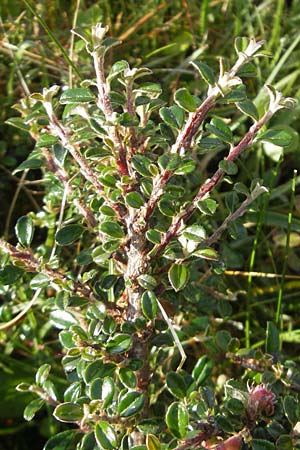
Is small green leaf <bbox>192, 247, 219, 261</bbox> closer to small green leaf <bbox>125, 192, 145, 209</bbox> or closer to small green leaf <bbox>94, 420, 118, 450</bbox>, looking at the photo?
small green leaf <bbox>125, 192, 145, 209</bbox>

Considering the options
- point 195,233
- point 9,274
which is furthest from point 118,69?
point 9,274

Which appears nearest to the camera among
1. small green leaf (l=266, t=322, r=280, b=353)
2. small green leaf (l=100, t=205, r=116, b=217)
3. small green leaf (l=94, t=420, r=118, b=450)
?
small green leaf (l=94, t=420, r=118, b=450)

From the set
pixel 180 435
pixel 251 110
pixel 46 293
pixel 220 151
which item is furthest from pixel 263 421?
pixel 220 151

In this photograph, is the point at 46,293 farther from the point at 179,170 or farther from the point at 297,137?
the point at 297,137

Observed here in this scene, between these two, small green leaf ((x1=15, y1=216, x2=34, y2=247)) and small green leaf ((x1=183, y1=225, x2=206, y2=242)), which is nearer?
small green leaf ((x1=183, y1=225, x2=206, y2=242))

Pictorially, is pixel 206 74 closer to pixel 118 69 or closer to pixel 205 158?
pixel 118 69

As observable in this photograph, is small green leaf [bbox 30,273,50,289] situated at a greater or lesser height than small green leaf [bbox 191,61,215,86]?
lesser

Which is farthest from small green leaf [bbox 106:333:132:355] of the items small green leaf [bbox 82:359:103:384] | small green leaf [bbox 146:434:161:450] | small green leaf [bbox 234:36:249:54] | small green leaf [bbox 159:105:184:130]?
small green leaf [bbox 234:36:249:54]
